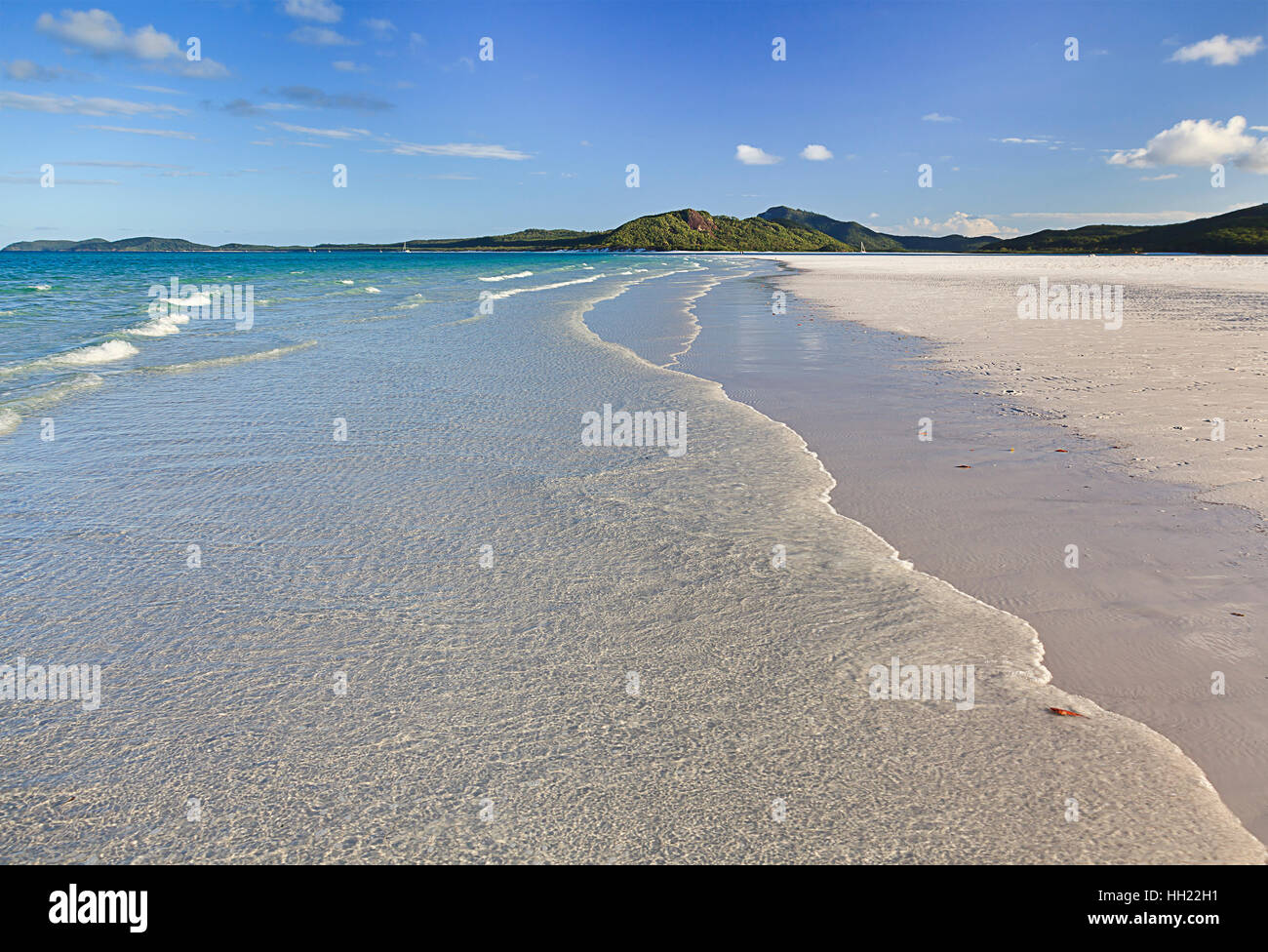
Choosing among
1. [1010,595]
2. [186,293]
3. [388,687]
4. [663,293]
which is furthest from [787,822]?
[186,293]

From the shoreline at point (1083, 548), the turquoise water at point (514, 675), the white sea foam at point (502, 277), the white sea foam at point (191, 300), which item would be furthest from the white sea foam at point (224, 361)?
the white sea foam at point (502, 277)

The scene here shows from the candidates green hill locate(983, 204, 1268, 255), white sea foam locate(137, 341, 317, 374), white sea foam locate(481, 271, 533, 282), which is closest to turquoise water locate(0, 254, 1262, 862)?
white sea foam locate(137, 341, 317, 374)

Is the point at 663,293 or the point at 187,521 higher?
the point at 663,293

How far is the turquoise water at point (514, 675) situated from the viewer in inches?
111

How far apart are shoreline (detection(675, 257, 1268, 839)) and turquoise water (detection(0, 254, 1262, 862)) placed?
25 cm

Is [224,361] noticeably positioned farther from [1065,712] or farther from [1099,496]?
[1065,712]

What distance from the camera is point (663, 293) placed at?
36031 millimetres

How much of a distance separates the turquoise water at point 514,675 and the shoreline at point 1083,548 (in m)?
0.25

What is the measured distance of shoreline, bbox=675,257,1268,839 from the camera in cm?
365

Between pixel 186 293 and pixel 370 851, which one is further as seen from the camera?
pixel 186 293

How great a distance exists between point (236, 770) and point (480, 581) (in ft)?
6.68

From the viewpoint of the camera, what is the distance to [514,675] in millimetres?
3850
